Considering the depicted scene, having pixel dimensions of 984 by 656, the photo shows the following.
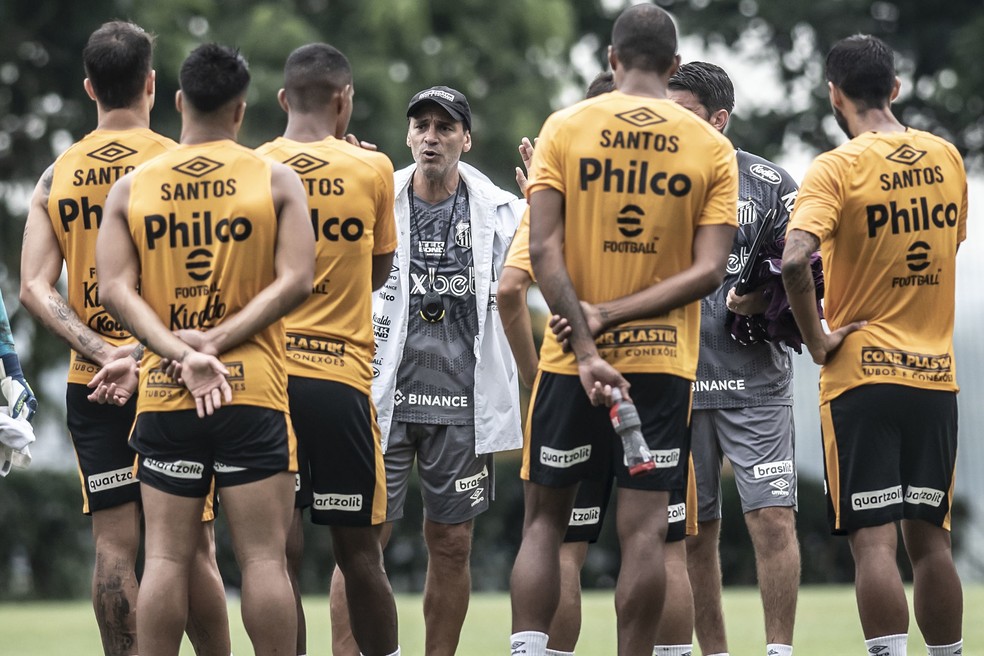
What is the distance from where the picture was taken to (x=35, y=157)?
20609mm

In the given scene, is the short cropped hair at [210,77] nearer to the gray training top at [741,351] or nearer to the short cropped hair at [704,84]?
the short cropped hair at [704,84]

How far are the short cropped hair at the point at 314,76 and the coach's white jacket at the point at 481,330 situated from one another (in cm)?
135

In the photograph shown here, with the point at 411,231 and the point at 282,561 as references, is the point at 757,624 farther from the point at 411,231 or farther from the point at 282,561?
the point at 282,561

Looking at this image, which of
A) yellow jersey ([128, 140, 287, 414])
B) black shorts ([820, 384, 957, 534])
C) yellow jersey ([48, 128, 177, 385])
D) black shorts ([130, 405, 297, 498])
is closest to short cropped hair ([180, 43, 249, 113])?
yellow jersey ([128, 140, 287, 414])

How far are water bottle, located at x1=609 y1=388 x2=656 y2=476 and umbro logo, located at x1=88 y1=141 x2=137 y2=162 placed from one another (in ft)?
7.73

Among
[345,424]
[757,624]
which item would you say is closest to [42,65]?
[757,624]

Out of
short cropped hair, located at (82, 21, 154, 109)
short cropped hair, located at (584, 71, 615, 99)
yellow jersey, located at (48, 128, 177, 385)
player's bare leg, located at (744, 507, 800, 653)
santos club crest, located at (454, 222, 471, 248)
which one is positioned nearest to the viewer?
short cropped hair, located at (82, 21, 154, 109)

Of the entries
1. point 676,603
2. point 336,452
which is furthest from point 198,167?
point 676,603

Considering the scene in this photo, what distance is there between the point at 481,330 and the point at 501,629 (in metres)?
5.32

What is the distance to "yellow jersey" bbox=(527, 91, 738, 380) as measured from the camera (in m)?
5.92

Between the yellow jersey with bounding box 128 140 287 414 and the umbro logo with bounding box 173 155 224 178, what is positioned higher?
the umbro logo with bounding box 173 155 224 178

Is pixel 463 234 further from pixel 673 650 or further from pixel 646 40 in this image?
pixel 673 650

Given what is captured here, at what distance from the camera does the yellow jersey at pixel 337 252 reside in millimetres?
6414

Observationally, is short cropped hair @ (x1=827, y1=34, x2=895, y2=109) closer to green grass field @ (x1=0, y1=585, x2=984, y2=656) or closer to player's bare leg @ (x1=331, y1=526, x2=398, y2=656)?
player's bare leg @ (x1=331, y1=526, x2=398, y2=656)
